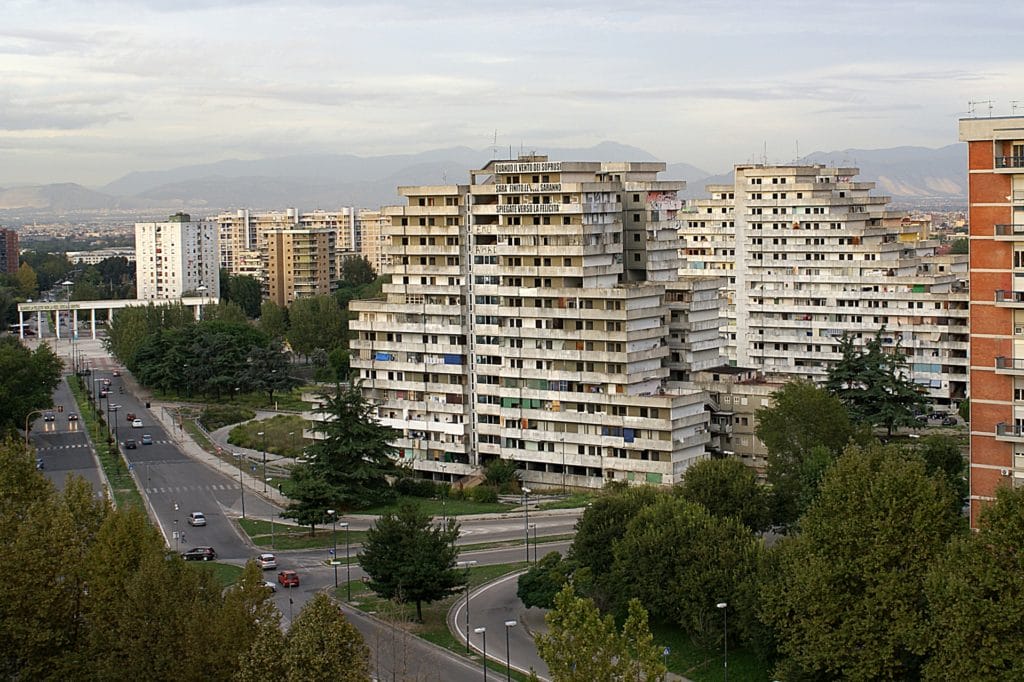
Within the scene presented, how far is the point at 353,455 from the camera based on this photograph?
207ft

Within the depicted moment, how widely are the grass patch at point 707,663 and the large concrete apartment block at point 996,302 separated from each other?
310 inches

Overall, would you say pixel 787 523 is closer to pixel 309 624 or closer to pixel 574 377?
pixel 574 377

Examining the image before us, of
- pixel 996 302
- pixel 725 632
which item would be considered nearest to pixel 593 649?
pixel 725 632

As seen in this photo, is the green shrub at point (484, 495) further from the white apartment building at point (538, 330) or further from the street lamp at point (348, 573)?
the street lamp at point (348, 573)

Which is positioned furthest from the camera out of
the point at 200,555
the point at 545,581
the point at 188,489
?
the point at 188,489

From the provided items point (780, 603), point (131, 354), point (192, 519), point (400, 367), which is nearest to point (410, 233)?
point (400, 367)

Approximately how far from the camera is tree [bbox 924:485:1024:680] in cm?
3234

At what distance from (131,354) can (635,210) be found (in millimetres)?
61729

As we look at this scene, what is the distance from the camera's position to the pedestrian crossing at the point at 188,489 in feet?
230

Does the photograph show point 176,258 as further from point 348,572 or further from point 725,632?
point 725,632

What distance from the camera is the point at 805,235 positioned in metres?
89.4

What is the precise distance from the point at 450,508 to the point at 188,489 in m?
15.2

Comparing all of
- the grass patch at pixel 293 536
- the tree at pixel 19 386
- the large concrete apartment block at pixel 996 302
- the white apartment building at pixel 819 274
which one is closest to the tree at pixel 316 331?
the tree at pixel 19 386

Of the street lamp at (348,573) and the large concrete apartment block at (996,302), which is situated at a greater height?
the large concrete apartment block at (996,302)
